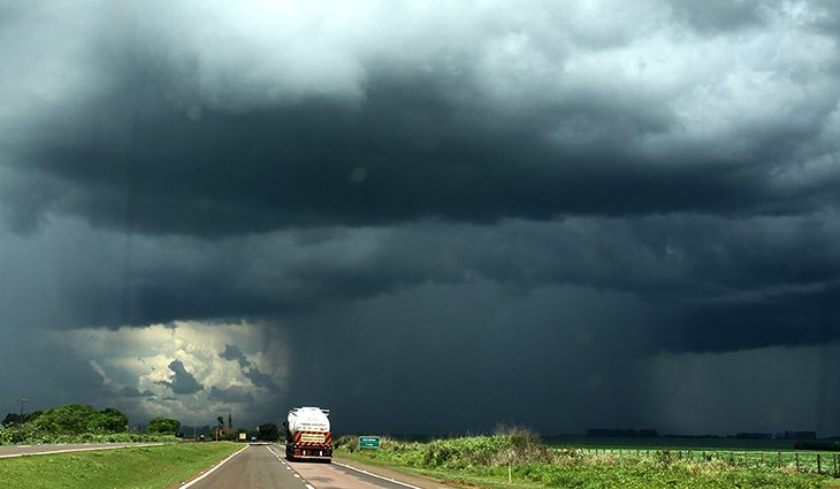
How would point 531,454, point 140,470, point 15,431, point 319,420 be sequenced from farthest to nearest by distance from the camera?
point 15,431, point 319,420, point 531,454, point 140,470

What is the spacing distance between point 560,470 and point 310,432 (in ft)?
88.6

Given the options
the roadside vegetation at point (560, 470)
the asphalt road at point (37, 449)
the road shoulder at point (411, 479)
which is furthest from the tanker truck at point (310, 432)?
the asphalt road at point (37, 449)

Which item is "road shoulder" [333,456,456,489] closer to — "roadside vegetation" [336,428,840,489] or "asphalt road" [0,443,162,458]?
"roadside vegetation" [336,428,840,489]

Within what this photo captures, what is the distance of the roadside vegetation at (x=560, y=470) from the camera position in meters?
41.8

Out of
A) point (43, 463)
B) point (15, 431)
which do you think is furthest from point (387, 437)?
point (43, 463)

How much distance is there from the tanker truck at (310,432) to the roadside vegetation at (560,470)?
8.51m

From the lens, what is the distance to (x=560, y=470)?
4972 centimetres

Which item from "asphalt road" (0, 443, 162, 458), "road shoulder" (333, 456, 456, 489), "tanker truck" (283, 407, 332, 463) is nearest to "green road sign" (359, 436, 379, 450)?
"asphalt road" (0, 443, 162, 458)

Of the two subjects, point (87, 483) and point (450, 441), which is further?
point (450, 441)

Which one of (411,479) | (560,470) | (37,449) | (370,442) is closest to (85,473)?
(411,479)

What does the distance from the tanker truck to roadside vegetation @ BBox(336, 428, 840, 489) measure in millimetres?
8514

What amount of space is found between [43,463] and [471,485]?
23.3 meters

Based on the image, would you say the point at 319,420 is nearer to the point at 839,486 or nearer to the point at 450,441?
the point at 450,441

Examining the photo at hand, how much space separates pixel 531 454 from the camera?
63.0m
